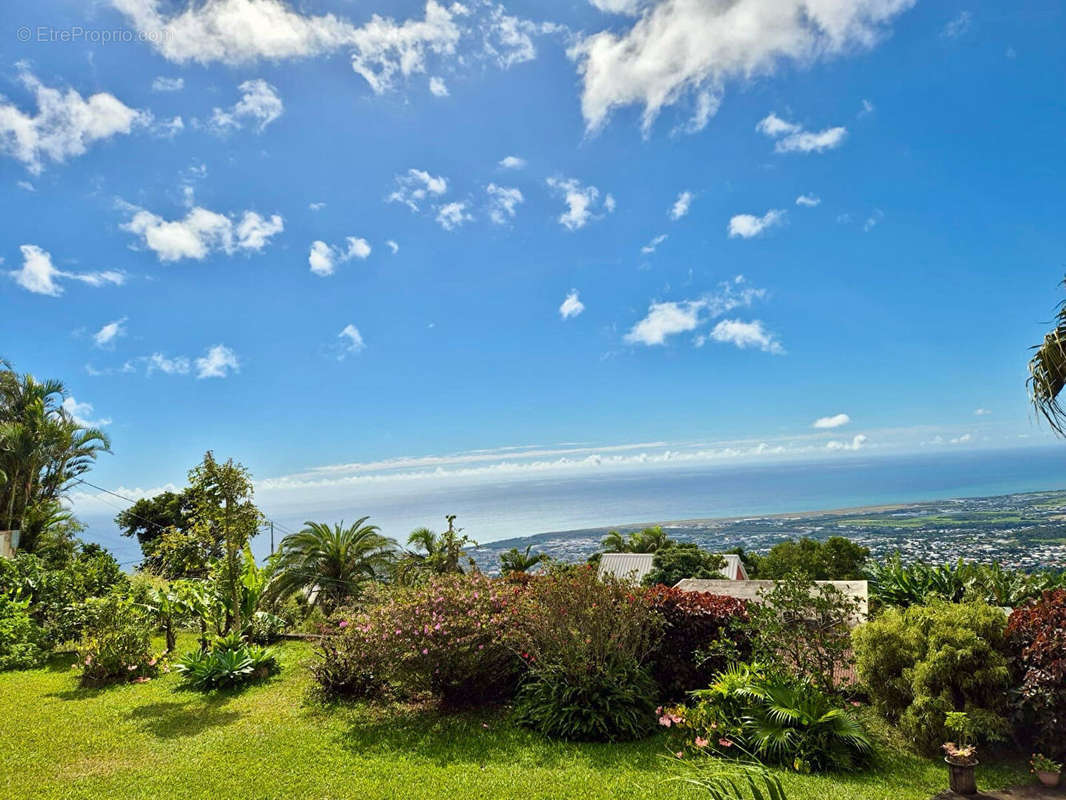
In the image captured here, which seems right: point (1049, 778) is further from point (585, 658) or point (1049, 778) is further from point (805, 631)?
point (585, 658)

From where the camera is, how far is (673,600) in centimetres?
865

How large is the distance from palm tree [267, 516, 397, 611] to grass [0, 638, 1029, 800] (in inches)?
406

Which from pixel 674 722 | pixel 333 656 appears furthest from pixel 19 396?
pixel 674 722

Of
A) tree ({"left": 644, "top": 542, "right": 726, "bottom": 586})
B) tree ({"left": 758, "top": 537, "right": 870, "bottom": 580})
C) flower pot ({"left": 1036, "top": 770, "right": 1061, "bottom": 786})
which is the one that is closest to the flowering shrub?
flower pot ({"left": 1036, "top": 770, "right": 1061, "bottom": 786})

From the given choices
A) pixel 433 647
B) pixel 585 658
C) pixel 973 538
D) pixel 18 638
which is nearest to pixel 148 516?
pixel 18 638

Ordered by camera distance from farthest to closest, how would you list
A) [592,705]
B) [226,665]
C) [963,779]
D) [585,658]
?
[226,665]
[585,658]
[592,705]
[963,779]

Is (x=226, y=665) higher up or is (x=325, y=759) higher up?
(x=226, y=665)

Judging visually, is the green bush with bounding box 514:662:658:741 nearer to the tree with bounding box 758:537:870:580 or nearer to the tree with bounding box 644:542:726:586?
the tree with bounding box 758:537:870:580

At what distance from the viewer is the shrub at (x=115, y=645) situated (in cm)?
976

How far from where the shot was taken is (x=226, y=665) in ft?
30.9

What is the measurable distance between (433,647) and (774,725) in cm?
416

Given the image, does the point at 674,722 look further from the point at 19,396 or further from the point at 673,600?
the point at 19,396

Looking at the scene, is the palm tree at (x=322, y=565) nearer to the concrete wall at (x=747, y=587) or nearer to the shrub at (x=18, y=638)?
the shrub at (x=18, y=638)

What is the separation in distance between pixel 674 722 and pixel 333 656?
4962 mm
